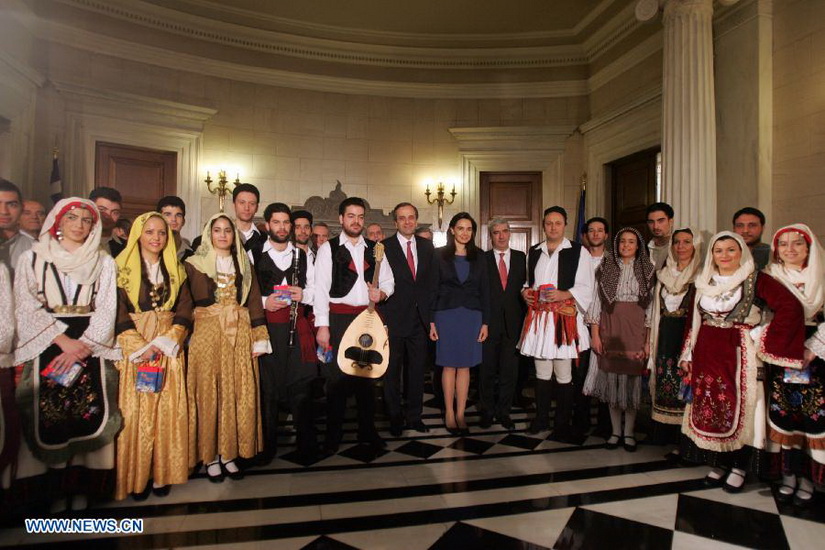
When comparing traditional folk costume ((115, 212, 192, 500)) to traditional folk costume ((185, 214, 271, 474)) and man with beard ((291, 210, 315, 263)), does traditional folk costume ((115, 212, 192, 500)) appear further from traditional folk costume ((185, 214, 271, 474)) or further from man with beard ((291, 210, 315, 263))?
man with beard ((291, 210, 315, 263))

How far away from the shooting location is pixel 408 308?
357cm

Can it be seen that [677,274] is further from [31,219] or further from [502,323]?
[31,219]

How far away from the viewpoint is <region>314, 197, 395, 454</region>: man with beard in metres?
3.19

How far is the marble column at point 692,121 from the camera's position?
15.6 ft

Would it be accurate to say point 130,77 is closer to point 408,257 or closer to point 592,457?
point 408,257

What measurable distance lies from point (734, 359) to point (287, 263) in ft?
8.85

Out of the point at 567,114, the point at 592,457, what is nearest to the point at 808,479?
the point at 592,457

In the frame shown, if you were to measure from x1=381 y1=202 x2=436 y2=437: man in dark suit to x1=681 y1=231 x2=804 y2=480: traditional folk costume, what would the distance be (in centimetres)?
178

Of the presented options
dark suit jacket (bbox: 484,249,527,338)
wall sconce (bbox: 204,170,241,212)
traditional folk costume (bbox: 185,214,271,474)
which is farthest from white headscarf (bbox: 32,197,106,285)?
wall sconce (bbox: 204,170,241,212)

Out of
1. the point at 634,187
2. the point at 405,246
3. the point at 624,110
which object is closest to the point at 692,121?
the point at 624,110

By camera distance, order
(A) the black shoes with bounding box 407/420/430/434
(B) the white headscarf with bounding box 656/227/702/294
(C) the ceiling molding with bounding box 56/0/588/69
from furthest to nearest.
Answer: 1. (C) the ceiling molding with bounding box 56/0/588/69
2. (A) the black shoes with bounding box 407/420/430/434
3. (B) the white headscarf with bounding box 656/227/702/294

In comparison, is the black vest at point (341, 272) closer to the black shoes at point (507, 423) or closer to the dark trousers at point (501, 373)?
the dark trousers at point (501, 373)

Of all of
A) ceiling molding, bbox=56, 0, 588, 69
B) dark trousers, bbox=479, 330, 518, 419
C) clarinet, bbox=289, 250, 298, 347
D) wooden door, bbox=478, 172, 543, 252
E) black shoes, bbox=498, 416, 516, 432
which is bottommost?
black shoes, bbox=498, 416, 516, 432

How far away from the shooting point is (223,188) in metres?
6.84
